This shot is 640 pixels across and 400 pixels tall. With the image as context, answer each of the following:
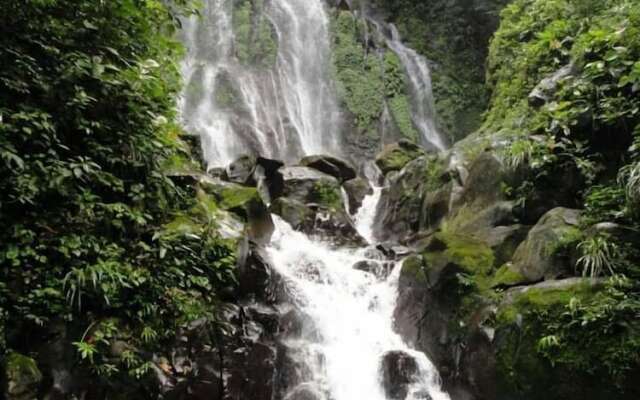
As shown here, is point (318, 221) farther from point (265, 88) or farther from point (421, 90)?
point (421, 90)

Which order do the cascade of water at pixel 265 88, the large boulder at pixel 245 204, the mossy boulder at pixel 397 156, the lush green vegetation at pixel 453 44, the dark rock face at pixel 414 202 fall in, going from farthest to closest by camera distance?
the lush green vegetation at pixel 453 44, the cascade of water at pixel 265 88, the mossy boulder at pixel 397 156, the dark rock face at pixel 414 202, the large boulder at pixel 245 204

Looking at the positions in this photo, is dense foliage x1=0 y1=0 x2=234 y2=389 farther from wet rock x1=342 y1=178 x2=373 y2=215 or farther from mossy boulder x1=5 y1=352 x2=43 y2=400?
wet rock x1=342 y1=178 x2=373 y2=215

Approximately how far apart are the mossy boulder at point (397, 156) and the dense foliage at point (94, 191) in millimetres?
10451

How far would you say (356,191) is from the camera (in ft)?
47.0

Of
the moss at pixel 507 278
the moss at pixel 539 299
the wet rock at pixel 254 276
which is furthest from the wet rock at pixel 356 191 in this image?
the moss at pixel 539 299

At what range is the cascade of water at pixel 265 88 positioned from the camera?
57.8 feet

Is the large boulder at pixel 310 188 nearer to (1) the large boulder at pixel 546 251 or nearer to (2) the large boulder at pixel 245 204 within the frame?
(2) the large boulder at pixel 245 204

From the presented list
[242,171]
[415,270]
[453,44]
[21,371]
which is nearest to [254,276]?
[415,270]

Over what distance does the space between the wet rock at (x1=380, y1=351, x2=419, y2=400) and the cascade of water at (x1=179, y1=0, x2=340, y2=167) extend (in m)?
10.1

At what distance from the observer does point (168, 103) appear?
608cm

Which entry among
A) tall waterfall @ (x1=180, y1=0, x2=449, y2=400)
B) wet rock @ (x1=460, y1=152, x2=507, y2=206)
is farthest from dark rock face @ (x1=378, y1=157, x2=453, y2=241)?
wet rock @ (x1=460, y1=152, x2=507, y2=206)

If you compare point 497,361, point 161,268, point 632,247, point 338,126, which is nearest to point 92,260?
point 161,268

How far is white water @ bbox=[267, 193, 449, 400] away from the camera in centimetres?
718

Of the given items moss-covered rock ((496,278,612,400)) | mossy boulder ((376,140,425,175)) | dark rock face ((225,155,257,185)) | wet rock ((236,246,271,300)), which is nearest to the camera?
moss-covered rock ((496,278,612,400))
